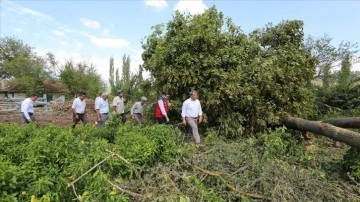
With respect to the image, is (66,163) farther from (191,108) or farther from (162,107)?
(162,107)

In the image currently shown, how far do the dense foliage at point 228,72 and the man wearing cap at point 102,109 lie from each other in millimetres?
1829

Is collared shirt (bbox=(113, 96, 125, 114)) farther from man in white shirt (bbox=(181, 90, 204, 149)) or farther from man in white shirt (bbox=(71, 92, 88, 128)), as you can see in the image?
man in white shirt (bbox=(181, 90, 204, 149))

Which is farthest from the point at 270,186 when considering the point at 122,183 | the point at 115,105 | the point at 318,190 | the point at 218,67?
the point at 115,105

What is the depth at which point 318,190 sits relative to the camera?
4.88 m

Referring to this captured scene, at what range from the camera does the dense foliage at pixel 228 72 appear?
9469 millimetres

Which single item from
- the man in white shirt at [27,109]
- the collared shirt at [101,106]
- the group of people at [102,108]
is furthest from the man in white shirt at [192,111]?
the man in white shirt at [27,109]

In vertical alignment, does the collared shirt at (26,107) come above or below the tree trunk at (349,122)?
above

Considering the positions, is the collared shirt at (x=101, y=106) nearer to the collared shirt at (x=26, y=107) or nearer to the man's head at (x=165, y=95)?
the collared shirt at (x=26, y=107)

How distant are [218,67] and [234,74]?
1.67 feet

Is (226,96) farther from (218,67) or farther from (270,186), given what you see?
(270,186)

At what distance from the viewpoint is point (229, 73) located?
375 inches

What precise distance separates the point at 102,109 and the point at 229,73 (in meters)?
4.41

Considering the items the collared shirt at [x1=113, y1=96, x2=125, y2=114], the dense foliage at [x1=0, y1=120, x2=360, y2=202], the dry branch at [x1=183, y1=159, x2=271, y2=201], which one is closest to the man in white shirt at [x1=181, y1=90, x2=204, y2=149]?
the dense foliage at [x1=0, y1=120, x2=360, y2=202]

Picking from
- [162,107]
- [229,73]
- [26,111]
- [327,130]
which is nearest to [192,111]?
[162,107]
